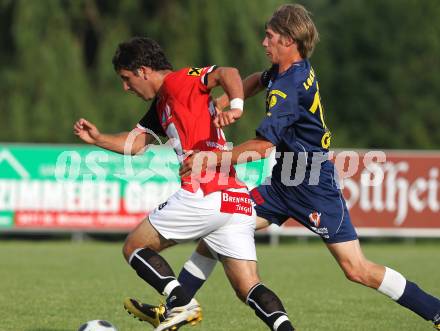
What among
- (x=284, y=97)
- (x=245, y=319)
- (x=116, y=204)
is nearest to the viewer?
(x=284, y=97)

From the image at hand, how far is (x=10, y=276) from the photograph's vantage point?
11.3 m

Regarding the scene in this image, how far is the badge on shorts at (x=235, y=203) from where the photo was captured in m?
5.88

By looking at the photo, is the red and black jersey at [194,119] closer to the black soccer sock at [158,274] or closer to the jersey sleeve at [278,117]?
the jersey sleeve at [278,117]

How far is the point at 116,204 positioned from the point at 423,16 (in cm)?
1467

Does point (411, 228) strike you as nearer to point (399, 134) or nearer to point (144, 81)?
point (399, 134)

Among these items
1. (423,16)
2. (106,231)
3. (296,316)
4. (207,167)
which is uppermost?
(423,16)

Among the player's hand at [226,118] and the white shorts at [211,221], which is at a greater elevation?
the player's hand at [226,118]

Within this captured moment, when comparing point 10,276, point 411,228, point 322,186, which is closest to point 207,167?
point 322,186

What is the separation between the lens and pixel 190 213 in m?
5.87

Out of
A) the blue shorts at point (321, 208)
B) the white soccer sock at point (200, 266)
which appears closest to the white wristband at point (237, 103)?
the blue shorts at point (321, 208)

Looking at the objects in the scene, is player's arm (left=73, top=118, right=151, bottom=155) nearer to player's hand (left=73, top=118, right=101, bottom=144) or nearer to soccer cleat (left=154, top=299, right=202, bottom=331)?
player's hand (left=73, top=118, right=101, bottom=144)

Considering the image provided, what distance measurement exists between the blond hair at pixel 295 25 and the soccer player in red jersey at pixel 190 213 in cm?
51

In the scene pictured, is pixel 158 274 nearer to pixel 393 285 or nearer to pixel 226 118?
pixel 226 118

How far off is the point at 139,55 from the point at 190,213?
1.06 metres
